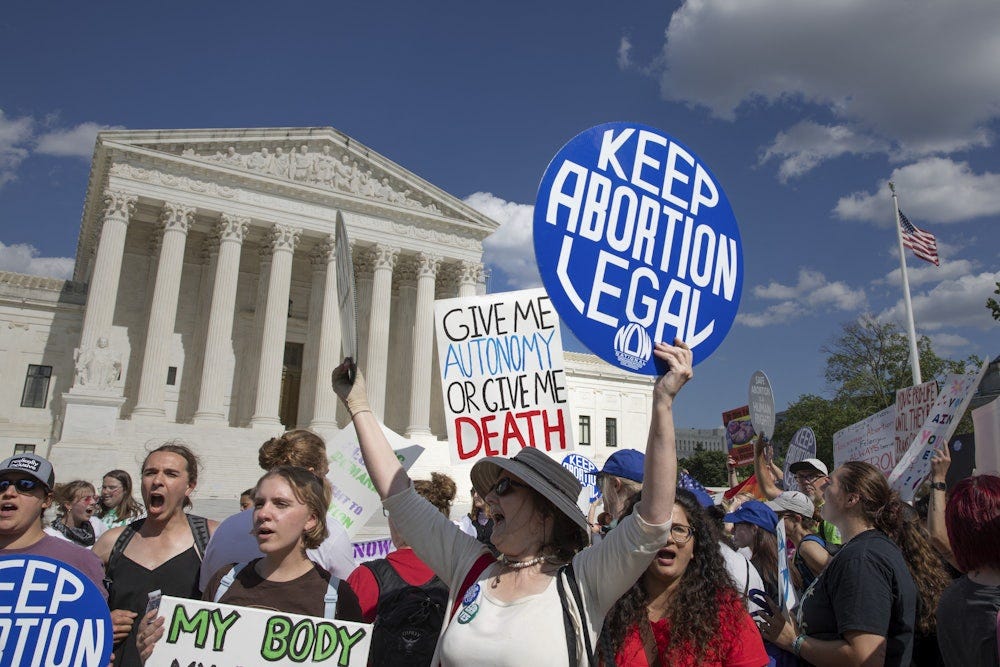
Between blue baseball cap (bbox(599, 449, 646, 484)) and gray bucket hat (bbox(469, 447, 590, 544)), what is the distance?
6.56 feet

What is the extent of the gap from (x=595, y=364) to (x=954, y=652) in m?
47.3

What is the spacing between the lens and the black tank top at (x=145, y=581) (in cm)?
355

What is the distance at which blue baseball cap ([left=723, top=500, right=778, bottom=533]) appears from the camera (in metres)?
4.50

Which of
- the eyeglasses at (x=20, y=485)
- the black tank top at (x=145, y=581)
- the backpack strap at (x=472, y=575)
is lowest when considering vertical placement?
the black tank top at (x=145, y=581)

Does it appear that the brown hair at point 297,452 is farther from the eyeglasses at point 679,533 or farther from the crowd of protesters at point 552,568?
the eyeglasses at point 679,533

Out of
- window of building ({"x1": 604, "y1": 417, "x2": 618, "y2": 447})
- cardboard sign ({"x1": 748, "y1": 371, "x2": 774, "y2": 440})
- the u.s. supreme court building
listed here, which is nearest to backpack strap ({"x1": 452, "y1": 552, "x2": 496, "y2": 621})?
cardboard sign ({"x1": 748, "y1": 371, "x2": 774, "y2": 440})

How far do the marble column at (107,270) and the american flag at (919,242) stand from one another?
99.1 ft

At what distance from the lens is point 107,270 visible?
1135 inches

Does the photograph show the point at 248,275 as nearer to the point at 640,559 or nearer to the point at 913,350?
the point at 913,350

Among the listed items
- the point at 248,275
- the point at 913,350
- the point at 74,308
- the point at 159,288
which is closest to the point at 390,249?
the point at 248,275

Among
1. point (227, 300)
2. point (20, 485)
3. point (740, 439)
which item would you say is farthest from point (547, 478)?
point (227, 300)

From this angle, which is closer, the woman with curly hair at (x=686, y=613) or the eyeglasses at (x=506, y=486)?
the eyeglasses at (x=506, y=486)

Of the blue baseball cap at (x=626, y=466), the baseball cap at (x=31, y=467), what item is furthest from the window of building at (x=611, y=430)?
the baseball cap at (x=31, y=467)

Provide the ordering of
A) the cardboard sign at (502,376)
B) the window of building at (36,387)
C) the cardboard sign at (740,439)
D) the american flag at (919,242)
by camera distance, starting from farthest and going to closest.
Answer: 1. the window of building at (36,387)
2. the american flag at (919,242)
3. the cardboard sign at (740,439)
4. the cardboard sign at (502,376)
